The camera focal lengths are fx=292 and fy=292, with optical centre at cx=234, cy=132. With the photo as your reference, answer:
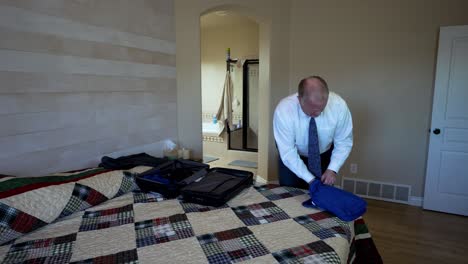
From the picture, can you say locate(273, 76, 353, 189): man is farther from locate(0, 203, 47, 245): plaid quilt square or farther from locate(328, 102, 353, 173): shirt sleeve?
locate(0, 203, 47, 245): plaid quilt square

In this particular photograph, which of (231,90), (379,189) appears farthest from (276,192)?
(231,90)

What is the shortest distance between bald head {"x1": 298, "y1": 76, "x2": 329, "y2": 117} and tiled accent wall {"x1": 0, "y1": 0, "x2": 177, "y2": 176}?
1196 millimetres

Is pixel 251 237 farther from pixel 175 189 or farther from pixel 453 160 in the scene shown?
pixel 453 160

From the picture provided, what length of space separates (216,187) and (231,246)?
456 mm

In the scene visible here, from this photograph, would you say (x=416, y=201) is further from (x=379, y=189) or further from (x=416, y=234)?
(x=416, y=234)

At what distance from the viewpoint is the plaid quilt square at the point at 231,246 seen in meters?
0.95

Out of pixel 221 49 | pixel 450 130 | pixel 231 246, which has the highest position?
pixel 221 49

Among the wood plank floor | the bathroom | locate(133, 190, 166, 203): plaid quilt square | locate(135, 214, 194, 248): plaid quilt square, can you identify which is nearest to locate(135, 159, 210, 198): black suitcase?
locate(133, 190, 166, 203): plaid quilt square

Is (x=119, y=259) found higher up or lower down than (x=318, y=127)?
lower down

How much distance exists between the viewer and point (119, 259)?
0.93 meters

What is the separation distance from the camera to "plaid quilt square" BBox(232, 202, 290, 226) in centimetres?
122

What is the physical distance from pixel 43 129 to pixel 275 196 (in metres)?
1.30

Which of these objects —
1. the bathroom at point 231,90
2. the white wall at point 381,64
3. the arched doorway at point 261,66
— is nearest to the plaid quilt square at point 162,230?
the arched doorway at point 261,66

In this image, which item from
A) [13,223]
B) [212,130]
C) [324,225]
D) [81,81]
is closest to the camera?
[13,223]
